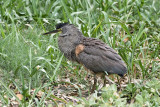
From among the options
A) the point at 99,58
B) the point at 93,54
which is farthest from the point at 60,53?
the point at 99,58

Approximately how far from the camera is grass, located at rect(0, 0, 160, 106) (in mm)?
5895

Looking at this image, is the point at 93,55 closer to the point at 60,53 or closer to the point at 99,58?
the point at 99,58

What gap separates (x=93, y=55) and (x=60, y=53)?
892mm

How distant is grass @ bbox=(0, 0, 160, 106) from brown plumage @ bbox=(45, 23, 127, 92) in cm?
28

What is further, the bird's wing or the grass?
the bird's wing

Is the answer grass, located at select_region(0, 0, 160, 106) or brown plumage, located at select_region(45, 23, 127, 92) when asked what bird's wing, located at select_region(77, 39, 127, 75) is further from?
grass, located at select_region(0, 0, 160, 106)

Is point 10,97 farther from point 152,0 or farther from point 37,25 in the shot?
point 152,0

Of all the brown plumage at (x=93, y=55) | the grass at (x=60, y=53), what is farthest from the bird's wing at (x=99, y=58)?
the grass at (x=60, y=53)

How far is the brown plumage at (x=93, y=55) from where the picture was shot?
668 centimetres

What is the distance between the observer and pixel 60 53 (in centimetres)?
747

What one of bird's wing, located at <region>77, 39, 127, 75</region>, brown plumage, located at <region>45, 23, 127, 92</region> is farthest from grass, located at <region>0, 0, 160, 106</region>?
bird's wing, located at <region>77, 39, 127, 75</region>

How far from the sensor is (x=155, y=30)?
9.17 metres

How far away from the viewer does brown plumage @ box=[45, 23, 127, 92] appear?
21.9 feet

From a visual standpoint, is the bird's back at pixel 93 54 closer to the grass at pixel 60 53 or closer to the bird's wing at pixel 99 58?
the bird's wing at pixel 99 58
